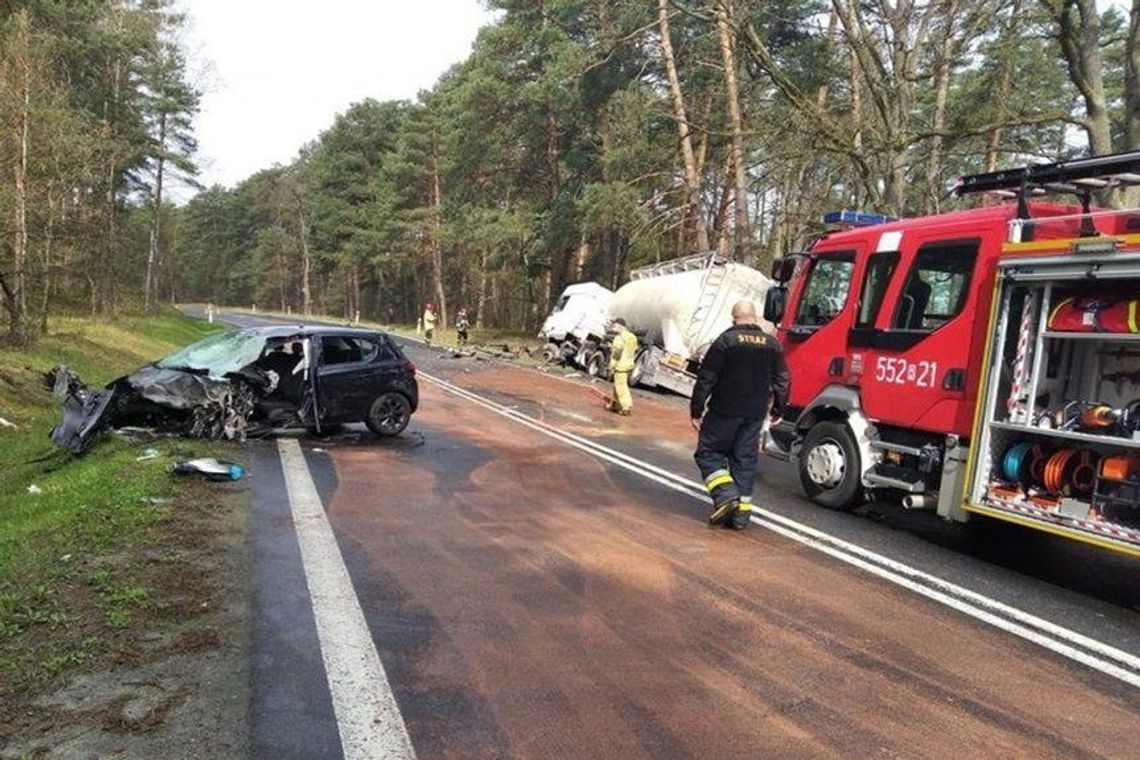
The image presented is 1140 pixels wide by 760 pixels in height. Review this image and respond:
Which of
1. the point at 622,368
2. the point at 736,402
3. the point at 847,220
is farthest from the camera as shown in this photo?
the point at 622,368

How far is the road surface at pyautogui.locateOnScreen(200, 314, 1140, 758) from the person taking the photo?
367cm

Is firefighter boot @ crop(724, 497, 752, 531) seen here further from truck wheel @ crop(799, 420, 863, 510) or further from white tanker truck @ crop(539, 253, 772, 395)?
white tanker truck @ crop(539, 253, 772, 395)

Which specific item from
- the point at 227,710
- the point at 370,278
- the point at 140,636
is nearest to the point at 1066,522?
the point at 227,710

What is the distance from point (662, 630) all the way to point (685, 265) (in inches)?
709

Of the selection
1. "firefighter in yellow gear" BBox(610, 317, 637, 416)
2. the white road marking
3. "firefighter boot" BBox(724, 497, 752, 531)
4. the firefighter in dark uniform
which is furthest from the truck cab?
"firefighter in yellow gear" BBox(610, 317, 637, 416)

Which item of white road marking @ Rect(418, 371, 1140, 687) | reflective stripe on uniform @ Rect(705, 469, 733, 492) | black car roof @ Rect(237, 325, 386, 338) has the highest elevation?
black car roof @ Rect(237, 325, 386, 338)

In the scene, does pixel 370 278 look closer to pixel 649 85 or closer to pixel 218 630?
pixel 649 85

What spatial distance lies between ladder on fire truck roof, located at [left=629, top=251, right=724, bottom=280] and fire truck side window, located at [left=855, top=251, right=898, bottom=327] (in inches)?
499

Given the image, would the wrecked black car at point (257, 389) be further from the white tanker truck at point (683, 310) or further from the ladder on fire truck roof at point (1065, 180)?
the white tanker truck at point (683, 310)

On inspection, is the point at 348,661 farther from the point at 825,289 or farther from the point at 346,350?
the point at 346,350

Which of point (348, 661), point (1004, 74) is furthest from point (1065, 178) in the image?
point (1004, 74)

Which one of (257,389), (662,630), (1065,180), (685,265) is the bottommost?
(662,630)

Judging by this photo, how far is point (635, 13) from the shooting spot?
2630 centimetres

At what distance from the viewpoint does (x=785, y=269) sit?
29.7 feet
